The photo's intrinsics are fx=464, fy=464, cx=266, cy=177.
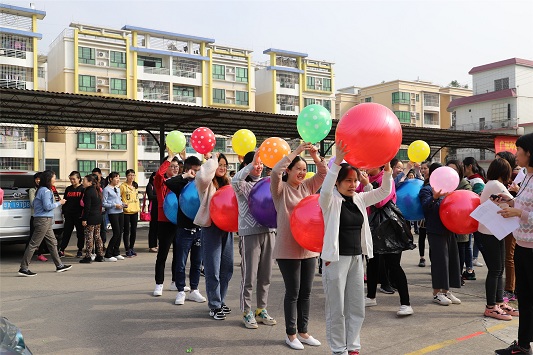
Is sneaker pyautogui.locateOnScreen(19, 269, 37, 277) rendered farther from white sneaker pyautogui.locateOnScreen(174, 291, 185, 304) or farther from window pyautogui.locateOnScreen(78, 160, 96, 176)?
window pyautogui.locateOnScreen(78, 160, 96, 176)

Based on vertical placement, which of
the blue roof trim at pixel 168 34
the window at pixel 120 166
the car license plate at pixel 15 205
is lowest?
the car license plate at pixel 15 205

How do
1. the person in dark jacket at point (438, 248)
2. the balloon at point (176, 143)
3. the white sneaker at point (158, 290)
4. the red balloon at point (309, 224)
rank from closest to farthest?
the red balloon at point (309, 224), the person in dark jacket at point (438, 248), the white sneaker at point (158, 290), the balloon at point (176, 143)

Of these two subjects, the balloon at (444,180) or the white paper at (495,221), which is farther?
the balloon at (444,180)

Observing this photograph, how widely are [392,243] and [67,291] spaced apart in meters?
4.27

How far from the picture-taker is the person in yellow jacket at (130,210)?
364 inches

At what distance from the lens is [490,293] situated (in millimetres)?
4855

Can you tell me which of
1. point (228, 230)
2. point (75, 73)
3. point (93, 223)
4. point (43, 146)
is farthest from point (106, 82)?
point (228, 230)

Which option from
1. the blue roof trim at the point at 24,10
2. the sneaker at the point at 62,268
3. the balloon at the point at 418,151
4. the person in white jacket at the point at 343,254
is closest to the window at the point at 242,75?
the blue roof trim at the point at 24,10

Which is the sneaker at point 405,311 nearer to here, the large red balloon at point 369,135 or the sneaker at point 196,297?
the large red balloon at point 369,135

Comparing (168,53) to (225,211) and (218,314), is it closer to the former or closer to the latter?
(225,211)

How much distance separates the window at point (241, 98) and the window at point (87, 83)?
43.5ft

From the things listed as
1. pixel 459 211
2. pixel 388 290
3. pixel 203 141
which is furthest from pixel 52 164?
pixel 459 211

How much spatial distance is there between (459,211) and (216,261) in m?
2.63

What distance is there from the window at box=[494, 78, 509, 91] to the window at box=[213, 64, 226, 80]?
85.5 feet
